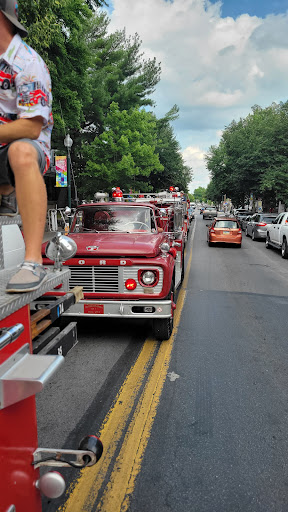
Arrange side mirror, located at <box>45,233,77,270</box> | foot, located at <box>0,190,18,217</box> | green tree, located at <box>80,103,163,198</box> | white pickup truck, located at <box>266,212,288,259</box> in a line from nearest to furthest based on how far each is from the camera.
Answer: foot, located at <box>0,190,18,217</box>, side mirror, located at <box>45,233,77,270</box>, white pickup truck, located at <box>266,212,288,259</box>, green tree, located at <box>80,103,163,198</box>

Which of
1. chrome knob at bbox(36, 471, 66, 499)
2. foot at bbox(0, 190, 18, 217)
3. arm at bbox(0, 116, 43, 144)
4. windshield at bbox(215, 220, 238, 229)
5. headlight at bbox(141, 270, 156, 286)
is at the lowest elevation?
windshield at bbox(215, 220, 238, 229)

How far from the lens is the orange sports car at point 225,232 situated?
1845 cm

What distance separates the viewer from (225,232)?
18.6 meters

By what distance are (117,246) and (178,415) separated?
2.35m

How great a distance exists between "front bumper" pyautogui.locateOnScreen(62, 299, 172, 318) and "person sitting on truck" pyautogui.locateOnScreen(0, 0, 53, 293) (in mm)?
3116

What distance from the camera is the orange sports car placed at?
1845 cm

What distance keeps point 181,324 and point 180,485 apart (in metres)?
3.74

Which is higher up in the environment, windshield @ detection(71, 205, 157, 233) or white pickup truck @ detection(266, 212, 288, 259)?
windshield @ detection(71, 205, 157, 233)

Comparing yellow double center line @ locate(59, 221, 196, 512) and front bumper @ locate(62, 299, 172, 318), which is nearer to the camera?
yellow double center line @ locate(59, 221, 196, 512)

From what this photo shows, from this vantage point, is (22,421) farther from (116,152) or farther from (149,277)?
(116,152)

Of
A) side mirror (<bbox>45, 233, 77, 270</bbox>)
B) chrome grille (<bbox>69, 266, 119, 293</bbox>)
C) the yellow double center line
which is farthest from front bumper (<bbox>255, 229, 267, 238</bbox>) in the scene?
side mirror (<bbox>45, 233, 77, 270</bbox>)

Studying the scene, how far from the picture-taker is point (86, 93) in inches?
682

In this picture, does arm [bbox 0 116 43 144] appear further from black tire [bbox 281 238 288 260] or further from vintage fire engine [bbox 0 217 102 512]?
black tire [bbox 281 238 288 260]

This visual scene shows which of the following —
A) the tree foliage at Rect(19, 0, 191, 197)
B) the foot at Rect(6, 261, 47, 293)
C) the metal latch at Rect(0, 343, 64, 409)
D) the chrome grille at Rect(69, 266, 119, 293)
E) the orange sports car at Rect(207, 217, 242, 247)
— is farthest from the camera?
the orange sports car at Rect(207, 217, 242, 247)
